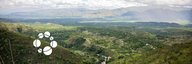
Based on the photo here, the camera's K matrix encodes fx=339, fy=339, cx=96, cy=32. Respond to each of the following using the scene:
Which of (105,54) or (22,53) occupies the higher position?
(22,53)

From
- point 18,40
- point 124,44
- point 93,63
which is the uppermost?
point 18,40

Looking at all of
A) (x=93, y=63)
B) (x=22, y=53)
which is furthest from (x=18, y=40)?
(x=93, y=63)

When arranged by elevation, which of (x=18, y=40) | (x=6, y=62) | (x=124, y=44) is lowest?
(x=124, y=44)

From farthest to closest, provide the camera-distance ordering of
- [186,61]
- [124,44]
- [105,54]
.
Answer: [124,44], [105,54], [186,61]

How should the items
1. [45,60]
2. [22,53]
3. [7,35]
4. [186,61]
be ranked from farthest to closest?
[7,35] < [22,53] < [45,60] < [186,61]

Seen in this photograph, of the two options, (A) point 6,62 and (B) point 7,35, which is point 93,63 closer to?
(B) point 7,35

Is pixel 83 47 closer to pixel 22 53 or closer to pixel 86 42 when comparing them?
pixel 86 42

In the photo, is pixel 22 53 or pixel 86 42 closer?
pixel 22 53

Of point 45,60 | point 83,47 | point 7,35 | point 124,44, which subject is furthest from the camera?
point 124,44

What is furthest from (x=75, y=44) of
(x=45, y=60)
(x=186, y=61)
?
(x=186, y=61)
